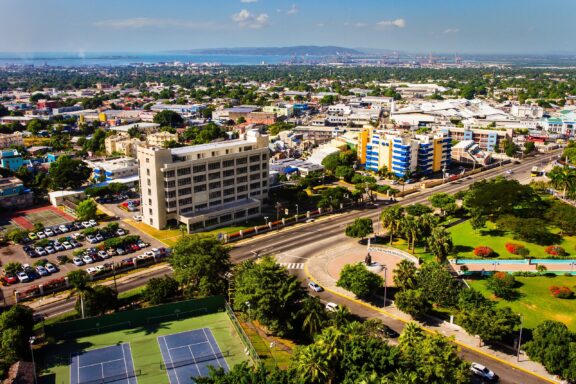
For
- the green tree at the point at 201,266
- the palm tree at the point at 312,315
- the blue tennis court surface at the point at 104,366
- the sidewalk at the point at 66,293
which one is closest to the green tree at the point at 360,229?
the green tree at the point at 201,266

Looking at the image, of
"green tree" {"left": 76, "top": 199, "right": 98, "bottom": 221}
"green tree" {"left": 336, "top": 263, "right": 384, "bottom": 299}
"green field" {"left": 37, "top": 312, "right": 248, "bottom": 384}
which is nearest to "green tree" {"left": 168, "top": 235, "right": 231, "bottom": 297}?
"green field" {"left": 37, "top": 312, "right": 248, "bottom": 384}

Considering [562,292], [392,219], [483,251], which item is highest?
[392,219]

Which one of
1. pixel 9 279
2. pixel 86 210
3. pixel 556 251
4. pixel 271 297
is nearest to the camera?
pixel 271 297

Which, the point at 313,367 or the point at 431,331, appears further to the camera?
the point at 431,331

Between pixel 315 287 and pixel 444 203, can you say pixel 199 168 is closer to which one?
pixel 315 287

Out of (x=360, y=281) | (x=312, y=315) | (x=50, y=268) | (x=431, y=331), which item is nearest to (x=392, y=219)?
(x=360, y=281)

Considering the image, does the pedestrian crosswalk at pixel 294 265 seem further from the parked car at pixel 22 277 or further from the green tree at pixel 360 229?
the parked car at pixel 22 277
